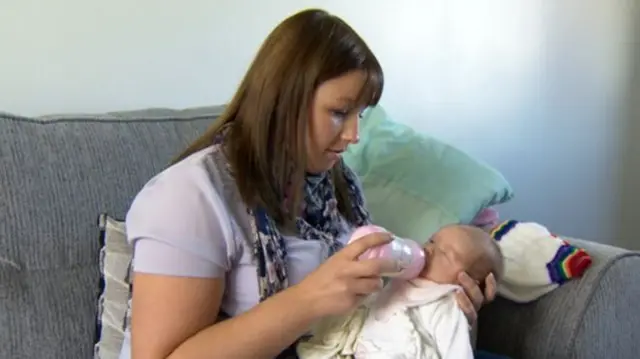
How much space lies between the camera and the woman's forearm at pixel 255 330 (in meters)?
1.16

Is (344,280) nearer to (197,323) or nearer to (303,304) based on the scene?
(303,304)

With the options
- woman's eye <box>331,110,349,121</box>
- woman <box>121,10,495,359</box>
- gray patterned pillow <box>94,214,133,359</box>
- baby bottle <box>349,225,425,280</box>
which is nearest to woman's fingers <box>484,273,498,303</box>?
woman <box>121,10,495,359</box>

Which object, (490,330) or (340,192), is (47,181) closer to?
(340,192)

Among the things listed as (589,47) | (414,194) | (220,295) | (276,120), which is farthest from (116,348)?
(589,47)

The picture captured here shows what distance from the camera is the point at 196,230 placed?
3.84 ft

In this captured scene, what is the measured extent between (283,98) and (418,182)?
0.54 m

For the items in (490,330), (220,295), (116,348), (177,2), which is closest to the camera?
(220,295)

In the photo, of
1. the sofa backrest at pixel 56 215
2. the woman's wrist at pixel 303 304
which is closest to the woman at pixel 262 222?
the woman's wrist at pixel 303 304

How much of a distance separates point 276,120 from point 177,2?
2.07ft

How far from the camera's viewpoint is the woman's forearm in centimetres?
116

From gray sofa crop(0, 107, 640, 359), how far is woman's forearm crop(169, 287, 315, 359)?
314 millimetres

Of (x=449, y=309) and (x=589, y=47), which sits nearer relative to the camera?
(x=449, y=309)

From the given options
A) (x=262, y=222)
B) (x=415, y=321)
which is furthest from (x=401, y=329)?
(x=262, y=222)

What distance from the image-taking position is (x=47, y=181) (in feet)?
4.62
